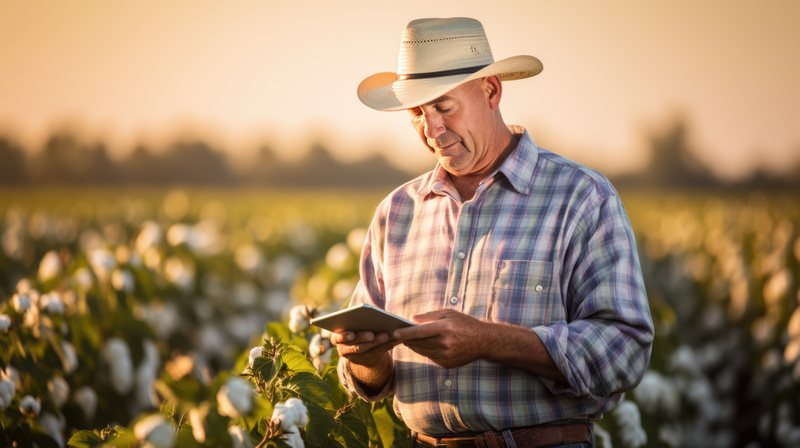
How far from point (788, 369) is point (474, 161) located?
497 centimetres

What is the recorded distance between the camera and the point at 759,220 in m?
13.1

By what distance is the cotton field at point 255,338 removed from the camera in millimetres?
2408

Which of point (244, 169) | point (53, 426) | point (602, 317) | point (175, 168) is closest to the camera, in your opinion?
point (602, 317)

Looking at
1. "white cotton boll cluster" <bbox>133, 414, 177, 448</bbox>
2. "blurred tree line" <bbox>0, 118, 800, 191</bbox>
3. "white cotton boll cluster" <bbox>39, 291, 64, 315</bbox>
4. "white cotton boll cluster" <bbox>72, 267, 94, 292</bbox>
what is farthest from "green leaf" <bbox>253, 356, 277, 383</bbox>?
"blurred tree line" <bbox>0, 118, 800, 191</bbox>

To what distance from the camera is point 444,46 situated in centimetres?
268

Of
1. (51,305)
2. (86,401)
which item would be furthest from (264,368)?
(86,401)

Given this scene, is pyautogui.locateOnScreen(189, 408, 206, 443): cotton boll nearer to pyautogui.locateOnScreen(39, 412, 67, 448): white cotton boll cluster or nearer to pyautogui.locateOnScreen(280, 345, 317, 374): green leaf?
pyautogui.locateOnScreen(280, 345, 317, 374): green leaf

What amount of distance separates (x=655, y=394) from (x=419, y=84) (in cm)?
297

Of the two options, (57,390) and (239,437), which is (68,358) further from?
(239,437)

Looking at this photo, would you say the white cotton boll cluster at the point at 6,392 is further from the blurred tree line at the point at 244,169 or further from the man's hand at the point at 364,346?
the blurred tree line at the point at 244,169

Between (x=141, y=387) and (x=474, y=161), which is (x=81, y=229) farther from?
(x=474, y=161)

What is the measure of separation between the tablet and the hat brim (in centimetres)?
76

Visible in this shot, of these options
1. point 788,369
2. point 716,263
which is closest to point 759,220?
point 716,263

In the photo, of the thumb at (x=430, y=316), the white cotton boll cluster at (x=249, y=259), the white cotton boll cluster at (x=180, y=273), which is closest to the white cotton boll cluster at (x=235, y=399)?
the thumb at (x=430, y=316)
